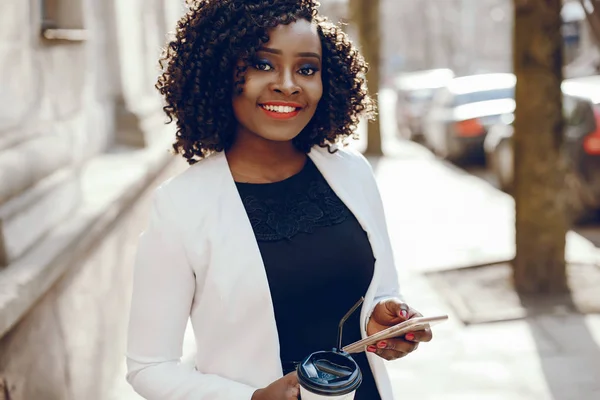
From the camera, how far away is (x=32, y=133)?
399 cm

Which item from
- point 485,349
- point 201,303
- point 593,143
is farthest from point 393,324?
point 593,143

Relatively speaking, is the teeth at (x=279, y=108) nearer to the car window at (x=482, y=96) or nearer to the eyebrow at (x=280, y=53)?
the eyebrow at (x=280, y=53)

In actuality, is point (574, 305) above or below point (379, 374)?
below

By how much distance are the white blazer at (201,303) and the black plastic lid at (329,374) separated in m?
0.30

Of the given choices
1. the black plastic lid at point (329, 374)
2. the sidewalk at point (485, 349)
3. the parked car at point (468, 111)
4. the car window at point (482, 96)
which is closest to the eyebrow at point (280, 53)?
the black plastic lid at point (329, 374)

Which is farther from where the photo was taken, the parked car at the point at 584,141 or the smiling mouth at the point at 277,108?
the parked car at the point at 584,141

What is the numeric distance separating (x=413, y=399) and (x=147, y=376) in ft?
9.37

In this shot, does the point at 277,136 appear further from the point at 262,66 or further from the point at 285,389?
the point at 285,389

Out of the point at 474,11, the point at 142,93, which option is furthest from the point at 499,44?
the point at 142,93

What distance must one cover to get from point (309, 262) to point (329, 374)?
469 millimetres

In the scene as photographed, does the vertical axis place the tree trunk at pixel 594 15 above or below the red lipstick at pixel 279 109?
above

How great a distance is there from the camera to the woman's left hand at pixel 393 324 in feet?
6.13

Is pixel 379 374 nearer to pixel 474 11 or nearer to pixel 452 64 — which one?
pixel 452 64

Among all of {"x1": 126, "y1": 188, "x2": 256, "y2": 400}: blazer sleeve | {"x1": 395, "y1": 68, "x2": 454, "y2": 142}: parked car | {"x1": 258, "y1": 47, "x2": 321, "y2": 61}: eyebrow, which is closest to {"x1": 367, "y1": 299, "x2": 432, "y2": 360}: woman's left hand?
{"x1": 126, "y1": 188, "x2": 256, "y2": 400}: blazer sleeve
